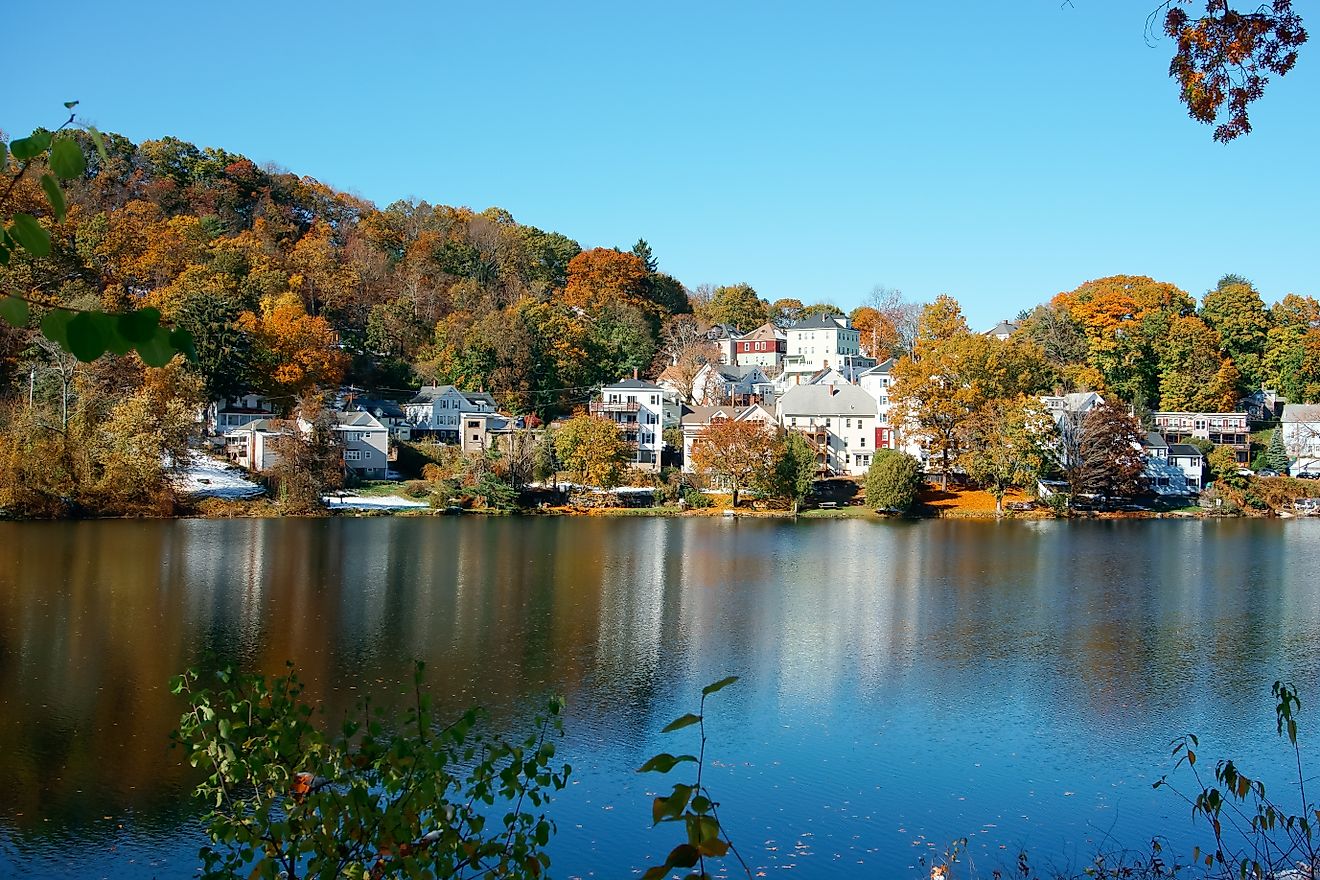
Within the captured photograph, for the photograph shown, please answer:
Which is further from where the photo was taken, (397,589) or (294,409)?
(294,409)

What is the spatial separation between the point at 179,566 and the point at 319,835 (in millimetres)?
30449

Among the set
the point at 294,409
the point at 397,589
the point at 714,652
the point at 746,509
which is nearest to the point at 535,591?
the point at 397,589

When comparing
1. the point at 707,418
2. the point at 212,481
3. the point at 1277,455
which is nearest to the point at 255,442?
the point at 212,481

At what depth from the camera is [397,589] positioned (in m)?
29.8

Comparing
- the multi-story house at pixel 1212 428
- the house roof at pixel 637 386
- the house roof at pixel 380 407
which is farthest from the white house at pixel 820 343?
the house roof at pixel 380 407

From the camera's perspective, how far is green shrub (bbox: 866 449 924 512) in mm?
56156

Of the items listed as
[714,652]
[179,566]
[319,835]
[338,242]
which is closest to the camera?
[319,835]

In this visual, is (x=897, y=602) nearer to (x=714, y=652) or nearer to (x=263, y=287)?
(x=714, y=652)

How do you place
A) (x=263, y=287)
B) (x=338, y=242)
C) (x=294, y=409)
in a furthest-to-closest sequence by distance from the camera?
(x=338, y=242), (x=263, y=287), (x=294, y=409)

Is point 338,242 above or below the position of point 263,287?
above

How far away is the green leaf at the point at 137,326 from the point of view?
2.15m

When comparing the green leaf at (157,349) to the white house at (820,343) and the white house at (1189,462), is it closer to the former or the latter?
the white house at (1189,462)

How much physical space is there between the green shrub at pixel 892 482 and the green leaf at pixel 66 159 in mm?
55399

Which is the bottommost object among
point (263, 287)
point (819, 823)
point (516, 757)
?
point (819, 823)
